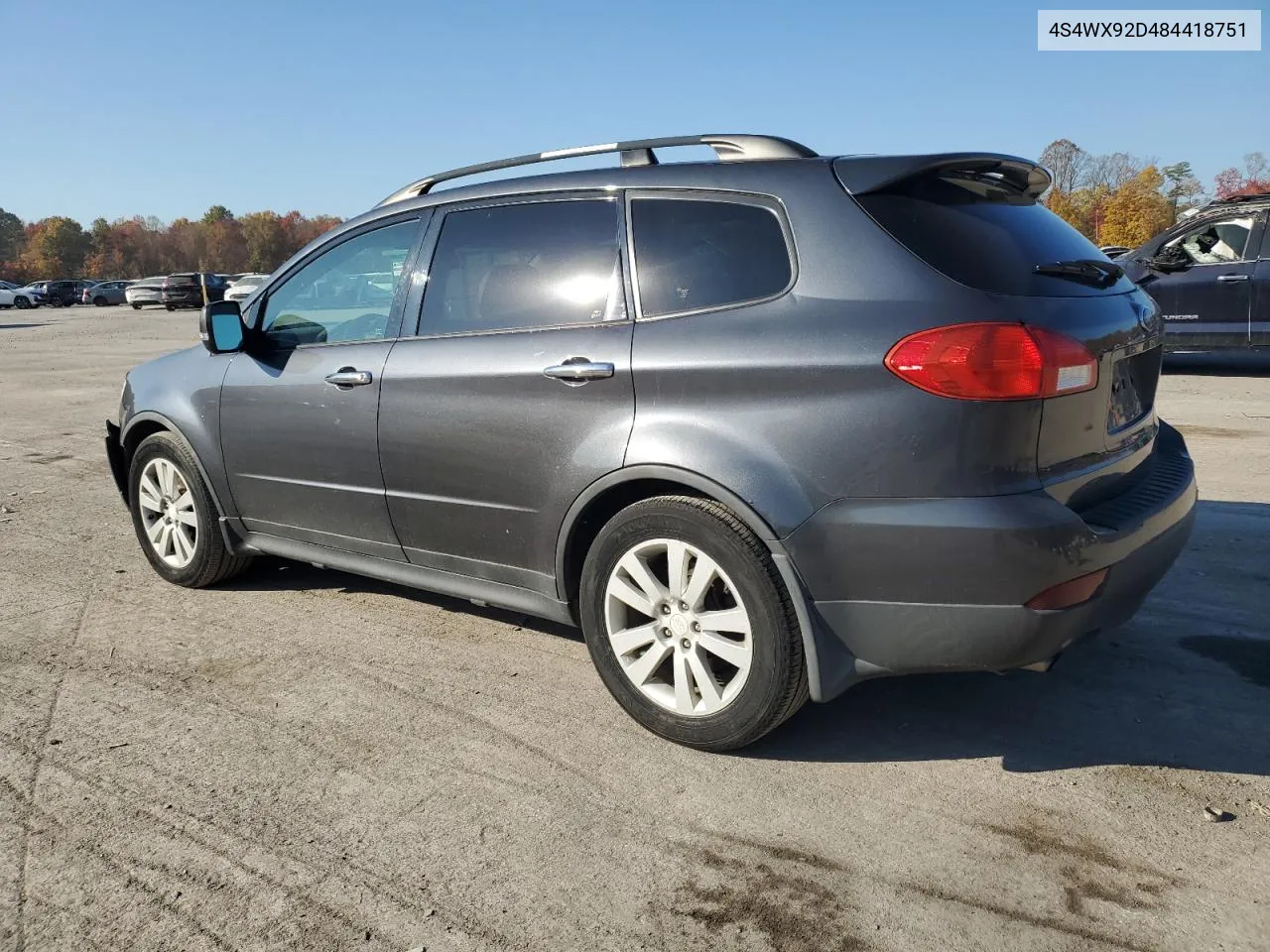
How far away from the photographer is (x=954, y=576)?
9.07 feet

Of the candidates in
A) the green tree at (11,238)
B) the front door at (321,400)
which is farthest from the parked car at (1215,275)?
the green tree at (11,238)

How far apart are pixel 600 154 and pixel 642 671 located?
1.88m

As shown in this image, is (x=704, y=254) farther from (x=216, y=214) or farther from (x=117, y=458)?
(x=216, y=214)

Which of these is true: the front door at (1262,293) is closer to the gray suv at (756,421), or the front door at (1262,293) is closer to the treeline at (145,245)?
the gray suv at (756,421)

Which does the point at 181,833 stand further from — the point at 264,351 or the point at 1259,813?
the point at 1259,813

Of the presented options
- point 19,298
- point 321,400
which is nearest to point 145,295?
point 19,298

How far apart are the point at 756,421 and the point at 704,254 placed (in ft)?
2.05

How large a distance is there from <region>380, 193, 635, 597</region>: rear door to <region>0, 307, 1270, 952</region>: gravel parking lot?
0.58 meters

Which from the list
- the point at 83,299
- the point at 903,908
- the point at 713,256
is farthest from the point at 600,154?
the point at 83,299

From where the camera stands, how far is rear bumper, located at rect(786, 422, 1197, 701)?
2.72 meters

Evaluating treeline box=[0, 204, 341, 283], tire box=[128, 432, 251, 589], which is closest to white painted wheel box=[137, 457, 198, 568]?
tire box=[128, 432, 251, 589]

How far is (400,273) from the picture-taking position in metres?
4.15

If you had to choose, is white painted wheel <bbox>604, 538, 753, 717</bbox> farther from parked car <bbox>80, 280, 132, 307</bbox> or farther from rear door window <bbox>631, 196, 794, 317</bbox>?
parked car <bbox>80, 280, 132, 307</bbox>

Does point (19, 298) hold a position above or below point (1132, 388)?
above
